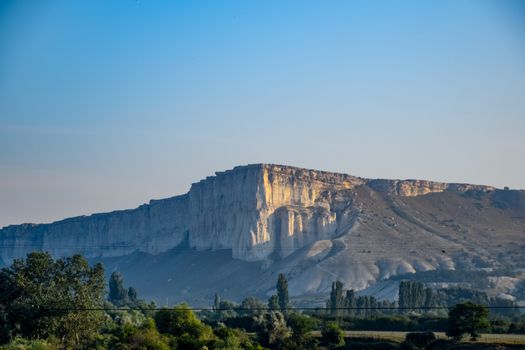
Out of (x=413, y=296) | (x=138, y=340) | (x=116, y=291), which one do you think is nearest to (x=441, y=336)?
(x=138, y=340)

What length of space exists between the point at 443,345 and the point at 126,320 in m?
26.6

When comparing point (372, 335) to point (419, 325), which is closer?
point (372, 335)

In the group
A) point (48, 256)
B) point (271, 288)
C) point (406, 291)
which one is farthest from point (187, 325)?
point (271, 288)

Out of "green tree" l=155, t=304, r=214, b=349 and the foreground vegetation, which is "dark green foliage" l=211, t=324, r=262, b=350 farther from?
"green tree" l=155, t=304, r=214, b=349

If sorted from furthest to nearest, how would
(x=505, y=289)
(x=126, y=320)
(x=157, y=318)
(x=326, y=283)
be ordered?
(x=326, y=283) < (x=505, y=289) < (x=126, y=320) < (x=157, y=318)

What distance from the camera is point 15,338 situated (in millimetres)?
66875

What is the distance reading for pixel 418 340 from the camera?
75.5 metres

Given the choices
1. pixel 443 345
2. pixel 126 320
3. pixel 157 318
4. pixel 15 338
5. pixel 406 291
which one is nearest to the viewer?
pixel 15 338

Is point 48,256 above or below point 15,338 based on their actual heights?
above

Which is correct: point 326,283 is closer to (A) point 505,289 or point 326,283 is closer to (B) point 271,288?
(B) point 271,288

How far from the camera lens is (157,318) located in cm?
8231

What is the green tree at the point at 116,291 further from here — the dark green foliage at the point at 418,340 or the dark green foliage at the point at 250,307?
the dark green foliage at the point at 418,340

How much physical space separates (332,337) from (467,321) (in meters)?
8.93

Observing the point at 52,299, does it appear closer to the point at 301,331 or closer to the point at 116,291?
the point at 301,331
